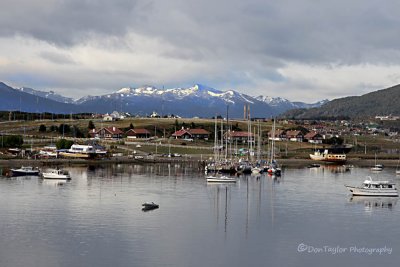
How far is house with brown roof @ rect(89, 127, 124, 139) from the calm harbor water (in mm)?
69201

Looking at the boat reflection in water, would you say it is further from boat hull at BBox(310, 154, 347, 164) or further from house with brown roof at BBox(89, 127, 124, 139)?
house with brown roof at BBox(89, 127, 124, 139)

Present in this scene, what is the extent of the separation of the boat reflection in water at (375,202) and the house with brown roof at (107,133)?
8882cm

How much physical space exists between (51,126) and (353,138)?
84.7 meters

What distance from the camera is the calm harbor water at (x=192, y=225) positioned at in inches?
1420

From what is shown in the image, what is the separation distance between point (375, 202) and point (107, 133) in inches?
3658

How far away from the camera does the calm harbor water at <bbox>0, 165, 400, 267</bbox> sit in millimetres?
36062

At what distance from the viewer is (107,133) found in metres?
144

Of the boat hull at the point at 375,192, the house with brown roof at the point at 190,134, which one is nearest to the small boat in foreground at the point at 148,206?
the boat hull at the point at 375,192

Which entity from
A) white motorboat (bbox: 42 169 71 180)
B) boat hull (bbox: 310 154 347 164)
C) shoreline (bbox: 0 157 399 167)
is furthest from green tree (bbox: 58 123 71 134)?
white motorboat (bbox: 42 169 71 180)

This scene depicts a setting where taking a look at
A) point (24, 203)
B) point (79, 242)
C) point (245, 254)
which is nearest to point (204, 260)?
point (245, 254)

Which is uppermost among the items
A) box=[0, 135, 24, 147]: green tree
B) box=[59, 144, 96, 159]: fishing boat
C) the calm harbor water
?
box=[0, 135, 24, 147]: green tree

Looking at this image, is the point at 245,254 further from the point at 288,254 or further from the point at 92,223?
the point at 92,223

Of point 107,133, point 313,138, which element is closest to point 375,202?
point 107,133

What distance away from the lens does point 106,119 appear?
18038 centimetres
